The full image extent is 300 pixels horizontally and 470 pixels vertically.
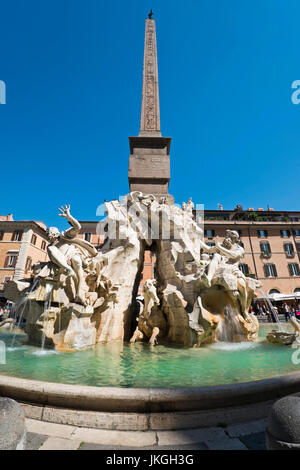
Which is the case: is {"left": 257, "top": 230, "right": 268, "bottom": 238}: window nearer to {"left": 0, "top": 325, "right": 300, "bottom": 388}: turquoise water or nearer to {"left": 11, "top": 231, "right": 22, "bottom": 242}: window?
{"left": 0, "top": 325, "right": 300, "bottom": 388}: turquoise water

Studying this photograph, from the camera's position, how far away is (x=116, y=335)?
6.05 meters

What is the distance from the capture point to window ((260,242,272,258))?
2536 cm

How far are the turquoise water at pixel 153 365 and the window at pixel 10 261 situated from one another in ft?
64.3

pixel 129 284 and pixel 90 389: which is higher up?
pixel 129 284

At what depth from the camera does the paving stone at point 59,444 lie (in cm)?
161

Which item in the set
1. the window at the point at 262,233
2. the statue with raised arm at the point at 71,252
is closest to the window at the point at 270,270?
the window at the point at 262,233

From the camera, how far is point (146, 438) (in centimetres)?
175

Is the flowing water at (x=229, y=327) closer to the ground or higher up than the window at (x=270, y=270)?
closer to the ground

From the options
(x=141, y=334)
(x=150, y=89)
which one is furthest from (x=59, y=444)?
(x=150, y=89)

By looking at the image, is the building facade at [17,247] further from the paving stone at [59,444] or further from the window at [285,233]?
the window at [285,233]

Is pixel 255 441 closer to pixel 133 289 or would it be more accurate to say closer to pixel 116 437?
pixel 116 437

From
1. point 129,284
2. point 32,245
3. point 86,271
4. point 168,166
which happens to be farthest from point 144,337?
point 32,245
